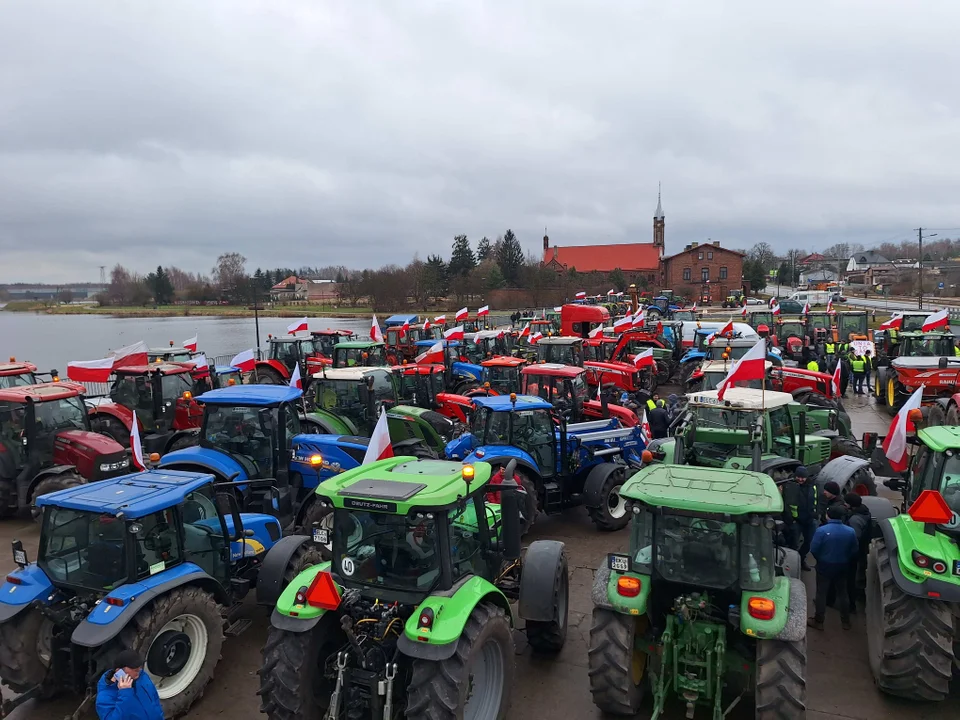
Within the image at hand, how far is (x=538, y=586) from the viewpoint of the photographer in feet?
17.9

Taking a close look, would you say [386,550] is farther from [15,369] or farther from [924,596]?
[15,369]

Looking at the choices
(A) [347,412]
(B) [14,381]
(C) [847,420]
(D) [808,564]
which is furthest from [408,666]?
(B) [14,381]

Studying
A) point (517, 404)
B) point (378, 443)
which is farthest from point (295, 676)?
point (517, 404)

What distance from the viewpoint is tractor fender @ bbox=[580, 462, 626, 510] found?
29.1ft

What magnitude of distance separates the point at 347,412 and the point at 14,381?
25.1ft

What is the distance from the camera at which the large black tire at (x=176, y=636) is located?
4.89 metres

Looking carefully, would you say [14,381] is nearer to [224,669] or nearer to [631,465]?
[224,669]

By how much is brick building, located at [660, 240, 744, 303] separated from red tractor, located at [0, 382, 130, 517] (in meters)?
65.4

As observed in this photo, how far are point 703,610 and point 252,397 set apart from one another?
233 inches

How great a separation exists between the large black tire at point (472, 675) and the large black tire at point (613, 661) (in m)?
0.65

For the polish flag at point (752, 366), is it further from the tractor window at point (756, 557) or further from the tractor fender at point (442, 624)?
the tractor fender at point (442, 624)

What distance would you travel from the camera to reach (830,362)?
20656 mm

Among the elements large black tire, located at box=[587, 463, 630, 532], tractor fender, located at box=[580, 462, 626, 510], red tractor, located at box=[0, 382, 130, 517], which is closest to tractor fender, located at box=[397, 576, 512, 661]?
tractor fender, located at box=[580, 462, 626, 510]

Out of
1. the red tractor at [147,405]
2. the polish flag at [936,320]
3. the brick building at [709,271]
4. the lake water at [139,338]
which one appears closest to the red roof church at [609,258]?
the brick building at [709,271]
